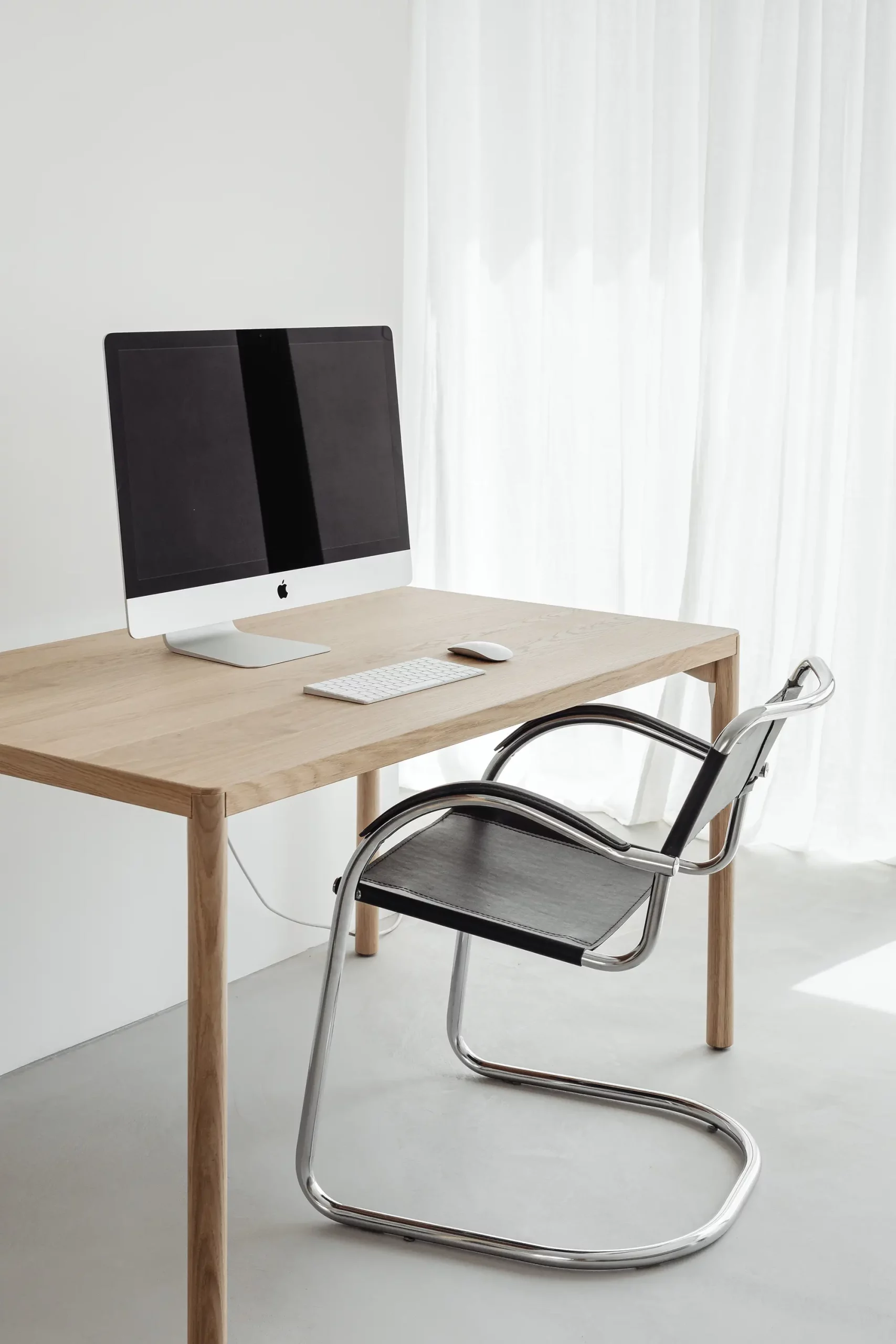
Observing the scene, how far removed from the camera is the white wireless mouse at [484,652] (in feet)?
6.79

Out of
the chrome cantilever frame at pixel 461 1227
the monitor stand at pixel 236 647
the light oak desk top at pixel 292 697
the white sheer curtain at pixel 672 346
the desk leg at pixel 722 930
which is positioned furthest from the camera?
the white sheer curtain at pixel 672 346

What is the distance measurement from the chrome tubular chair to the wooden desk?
12 centimetres

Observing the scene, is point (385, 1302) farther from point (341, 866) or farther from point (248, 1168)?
point (341, 866)

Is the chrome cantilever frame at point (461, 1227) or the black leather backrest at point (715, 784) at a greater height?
the black leather backrest at point (715, 784)

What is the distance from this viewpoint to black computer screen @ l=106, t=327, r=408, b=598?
191 cm

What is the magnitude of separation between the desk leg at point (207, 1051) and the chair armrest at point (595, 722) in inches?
29.0

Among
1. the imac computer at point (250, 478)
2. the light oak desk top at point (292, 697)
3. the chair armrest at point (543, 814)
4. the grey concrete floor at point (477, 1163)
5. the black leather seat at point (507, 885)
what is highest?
the imac computer at point (250, 478)

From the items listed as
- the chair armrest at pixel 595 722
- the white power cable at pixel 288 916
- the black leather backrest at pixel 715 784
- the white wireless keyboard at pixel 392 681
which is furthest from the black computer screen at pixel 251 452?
the black leather backrest at pixel 715 784

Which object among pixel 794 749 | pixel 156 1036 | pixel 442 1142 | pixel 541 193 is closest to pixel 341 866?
pixel 156 1036

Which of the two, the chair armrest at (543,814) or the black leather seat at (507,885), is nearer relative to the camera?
the chair armrest at (543,814)

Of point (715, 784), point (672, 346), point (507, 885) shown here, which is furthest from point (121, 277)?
point (672, 346)

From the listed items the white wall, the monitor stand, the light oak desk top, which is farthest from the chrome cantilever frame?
the white wall

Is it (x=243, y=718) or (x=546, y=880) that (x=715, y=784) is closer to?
(x=546, y=880)

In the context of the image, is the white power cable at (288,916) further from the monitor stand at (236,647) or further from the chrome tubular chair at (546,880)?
the chrome tubular chair at (546,880)
